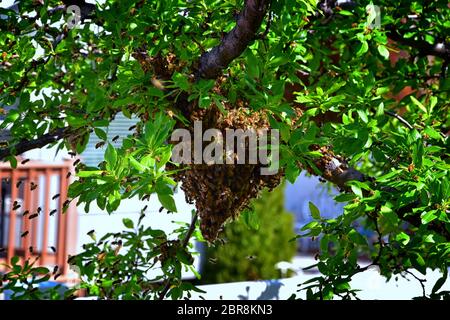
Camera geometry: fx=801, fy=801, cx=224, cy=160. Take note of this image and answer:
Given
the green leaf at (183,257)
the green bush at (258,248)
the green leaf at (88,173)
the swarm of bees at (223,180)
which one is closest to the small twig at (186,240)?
the green leaf at (183,257)

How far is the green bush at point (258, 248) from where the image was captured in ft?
29.8

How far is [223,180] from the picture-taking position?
2.94 m

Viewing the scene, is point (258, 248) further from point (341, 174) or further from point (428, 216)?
point (428, 216)

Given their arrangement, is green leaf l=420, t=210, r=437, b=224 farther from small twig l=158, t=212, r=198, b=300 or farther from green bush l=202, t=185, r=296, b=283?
green bush l=202, t=185, r=296, b=283

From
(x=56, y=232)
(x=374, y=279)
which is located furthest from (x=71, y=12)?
(x=56, y=232)

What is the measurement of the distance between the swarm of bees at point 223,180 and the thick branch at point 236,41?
16 cm

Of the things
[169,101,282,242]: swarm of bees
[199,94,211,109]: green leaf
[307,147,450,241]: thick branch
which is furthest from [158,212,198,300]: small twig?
[199,94,211,109]: green leaf

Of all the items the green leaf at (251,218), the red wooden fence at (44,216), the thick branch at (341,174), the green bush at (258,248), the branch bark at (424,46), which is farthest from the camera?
the green bush at (258,248)

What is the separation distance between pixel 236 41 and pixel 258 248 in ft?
22.2

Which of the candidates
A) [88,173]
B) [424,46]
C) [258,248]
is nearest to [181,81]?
[88,173]

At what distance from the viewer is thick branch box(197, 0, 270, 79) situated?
248 cm

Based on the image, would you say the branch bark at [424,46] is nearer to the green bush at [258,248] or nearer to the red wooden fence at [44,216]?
the red wooden fence at [44,216]
